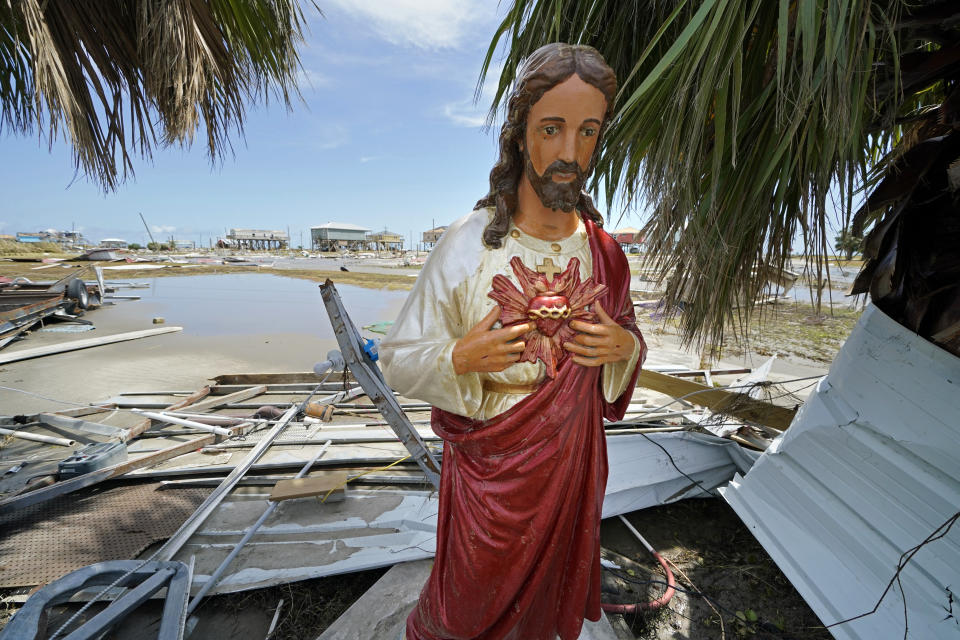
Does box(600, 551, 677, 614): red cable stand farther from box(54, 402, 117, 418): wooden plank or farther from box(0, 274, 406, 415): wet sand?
box(0, 274, 406, 415): wet sand

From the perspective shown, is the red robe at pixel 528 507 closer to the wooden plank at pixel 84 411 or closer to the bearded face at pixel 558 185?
the bearded face at pixel 558 185

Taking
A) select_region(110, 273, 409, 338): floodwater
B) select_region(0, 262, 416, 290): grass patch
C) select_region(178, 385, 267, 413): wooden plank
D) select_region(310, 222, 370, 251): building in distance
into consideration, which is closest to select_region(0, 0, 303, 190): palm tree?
select_region(178, 385, 267, 413): wooden plank

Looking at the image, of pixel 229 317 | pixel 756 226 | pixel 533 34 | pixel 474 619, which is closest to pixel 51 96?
pixel 533 34

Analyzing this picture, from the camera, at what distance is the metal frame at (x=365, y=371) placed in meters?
1.78

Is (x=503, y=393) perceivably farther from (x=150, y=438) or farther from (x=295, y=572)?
(x=150, y=438)

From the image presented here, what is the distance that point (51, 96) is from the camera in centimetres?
199

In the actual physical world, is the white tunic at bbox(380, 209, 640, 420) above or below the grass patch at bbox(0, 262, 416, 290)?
above

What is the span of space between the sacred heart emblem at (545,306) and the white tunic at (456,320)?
0.03 metres

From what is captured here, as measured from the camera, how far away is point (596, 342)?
1118 mm

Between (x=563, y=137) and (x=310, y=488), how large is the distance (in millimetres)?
2793

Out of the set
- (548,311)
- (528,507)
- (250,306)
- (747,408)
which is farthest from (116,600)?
(250,306)

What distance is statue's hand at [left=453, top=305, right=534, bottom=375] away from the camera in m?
1.05

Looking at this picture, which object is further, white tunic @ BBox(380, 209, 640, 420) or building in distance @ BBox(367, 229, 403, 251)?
building in distance @ BBox(367, 229, 403, 251)

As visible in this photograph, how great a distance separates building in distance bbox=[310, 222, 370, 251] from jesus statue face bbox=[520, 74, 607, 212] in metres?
68.7
